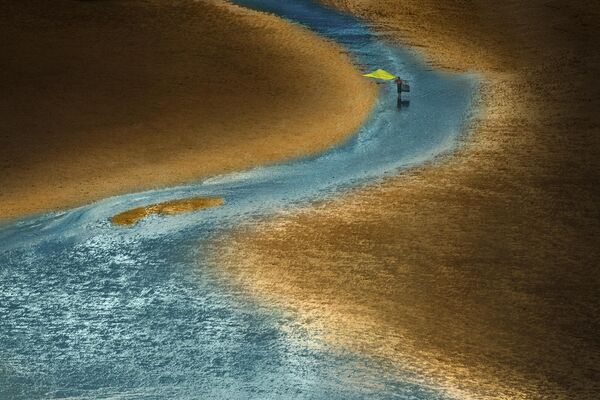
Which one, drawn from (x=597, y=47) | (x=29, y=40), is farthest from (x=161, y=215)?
(x=597, y=47)

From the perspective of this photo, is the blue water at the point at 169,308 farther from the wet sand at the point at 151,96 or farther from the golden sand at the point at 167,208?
the wet sand at the point at 151,96

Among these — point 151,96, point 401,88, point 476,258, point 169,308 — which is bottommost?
point 169,308

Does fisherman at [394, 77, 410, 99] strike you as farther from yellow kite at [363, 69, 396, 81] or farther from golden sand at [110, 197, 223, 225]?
golden sand at [110, 197, 223, 225]

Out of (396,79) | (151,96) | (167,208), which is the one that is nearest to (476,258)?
(167,208)

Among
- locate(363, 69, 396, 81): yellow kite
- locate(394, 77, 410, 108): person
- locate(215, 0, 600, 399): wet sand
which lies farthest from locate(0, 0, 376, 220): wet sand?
locate(215, 0, 600, 399): wet sand

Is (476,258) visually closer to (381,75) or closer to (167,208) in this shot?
(167,208)
